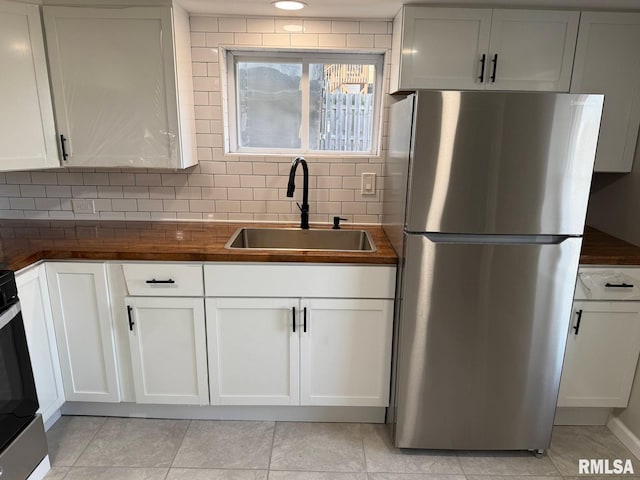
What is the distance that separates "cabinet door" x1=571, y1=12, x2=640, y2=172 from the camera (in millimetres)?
1902

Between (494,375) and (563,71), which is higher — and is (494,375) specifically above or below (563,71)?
below

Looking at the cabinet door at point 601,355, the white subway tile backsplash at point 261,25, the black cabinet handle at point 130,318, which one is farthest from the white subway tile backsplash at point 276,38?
the cabinet door at point 601,355

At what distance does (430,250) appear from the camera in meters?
1.65

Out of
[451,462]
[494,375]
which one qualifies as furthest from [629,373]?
[451,462]

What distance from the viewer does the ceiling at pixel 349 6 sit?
1833 millimetres

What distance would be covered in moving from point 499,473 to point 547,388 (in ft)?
1.41

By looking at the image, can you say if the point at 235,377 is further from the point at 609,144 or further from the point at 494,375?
the point at 609,144

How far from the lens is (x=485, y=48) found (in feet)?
6.23

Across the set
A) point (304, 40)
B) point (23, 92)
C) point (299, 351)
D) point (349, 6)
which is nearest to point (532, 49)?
point (349, 6)

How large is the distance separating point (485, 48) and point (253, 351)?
1748mm

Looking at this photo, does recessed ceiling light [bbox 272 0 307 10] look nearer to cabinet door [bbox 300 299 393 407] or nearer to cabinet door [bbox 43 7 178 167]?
cabinet door [bbox 43 7 178 167]

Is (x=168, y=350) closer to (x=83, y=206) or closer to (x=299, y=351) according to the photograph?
(x=299, y=351)

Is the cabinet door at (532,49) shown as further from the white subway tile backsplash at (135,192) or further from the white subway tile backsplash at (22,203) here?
the white subway tile backsplash at (22,203)

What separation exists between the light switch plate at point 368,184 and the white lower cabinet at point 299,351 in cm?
76
